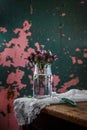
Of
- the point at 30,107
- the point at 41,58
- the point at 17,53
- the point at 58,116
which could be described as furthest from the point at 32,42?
the point at 58,116

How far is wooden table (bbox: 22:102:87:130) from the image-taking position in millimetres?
1324

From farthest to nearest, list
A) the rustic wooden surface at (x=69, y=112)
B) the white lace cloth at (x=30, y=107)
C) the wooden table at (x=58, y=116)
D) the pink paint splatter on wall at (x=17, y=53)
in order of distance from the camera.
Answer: the pink paint splatter on wall at (x=17, y=53) → the white lace cloth at (x=30, y=107) → the wooden table at (x=58, y=116) → the rustic wooden surface at (x=69, y=112)

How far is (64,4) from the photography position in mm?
2562

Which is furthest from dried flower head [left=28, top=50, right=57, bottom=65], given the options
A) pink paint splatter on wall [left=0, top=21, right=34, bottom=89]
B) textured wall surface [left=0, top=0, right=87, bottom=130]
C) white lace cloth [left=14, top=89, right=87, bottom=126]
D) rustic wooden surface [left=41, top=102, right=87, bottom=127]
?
pink paint splatter on wall [left=0, top=21, right=34, bottom=89]

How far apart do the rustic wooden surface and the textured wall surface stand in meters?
0.94

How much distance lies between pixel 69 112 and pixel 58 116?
77 mm

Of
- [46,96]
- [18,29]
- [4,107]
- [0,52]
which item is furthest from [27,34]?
[46,96]

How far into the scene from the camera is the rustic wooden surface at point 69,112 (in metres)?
1.19

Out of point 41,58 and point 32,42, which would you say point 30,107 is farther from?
point 32,42

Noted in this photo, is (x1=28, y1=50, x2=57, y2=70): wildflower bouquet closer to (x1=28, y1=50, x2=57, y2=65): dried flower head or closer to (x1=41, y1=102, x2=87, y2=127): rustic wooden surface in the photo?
(x1=28, y1=50, x2=57, y2=65): dried flower head

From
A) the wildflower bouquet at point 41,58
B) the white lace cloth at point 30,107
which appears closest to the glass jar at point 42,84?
the wildflower bouquet at point 41,58

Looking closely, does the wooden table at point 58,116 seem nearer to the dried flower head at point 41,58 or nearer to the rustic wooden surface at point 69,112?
the rustic wooden surface at point 69,112

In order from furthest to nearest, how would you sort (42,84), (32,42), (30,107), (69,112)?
(32,42), (42,84), (30,107), (69,112)

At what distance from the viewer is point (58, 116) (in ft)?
4.53
